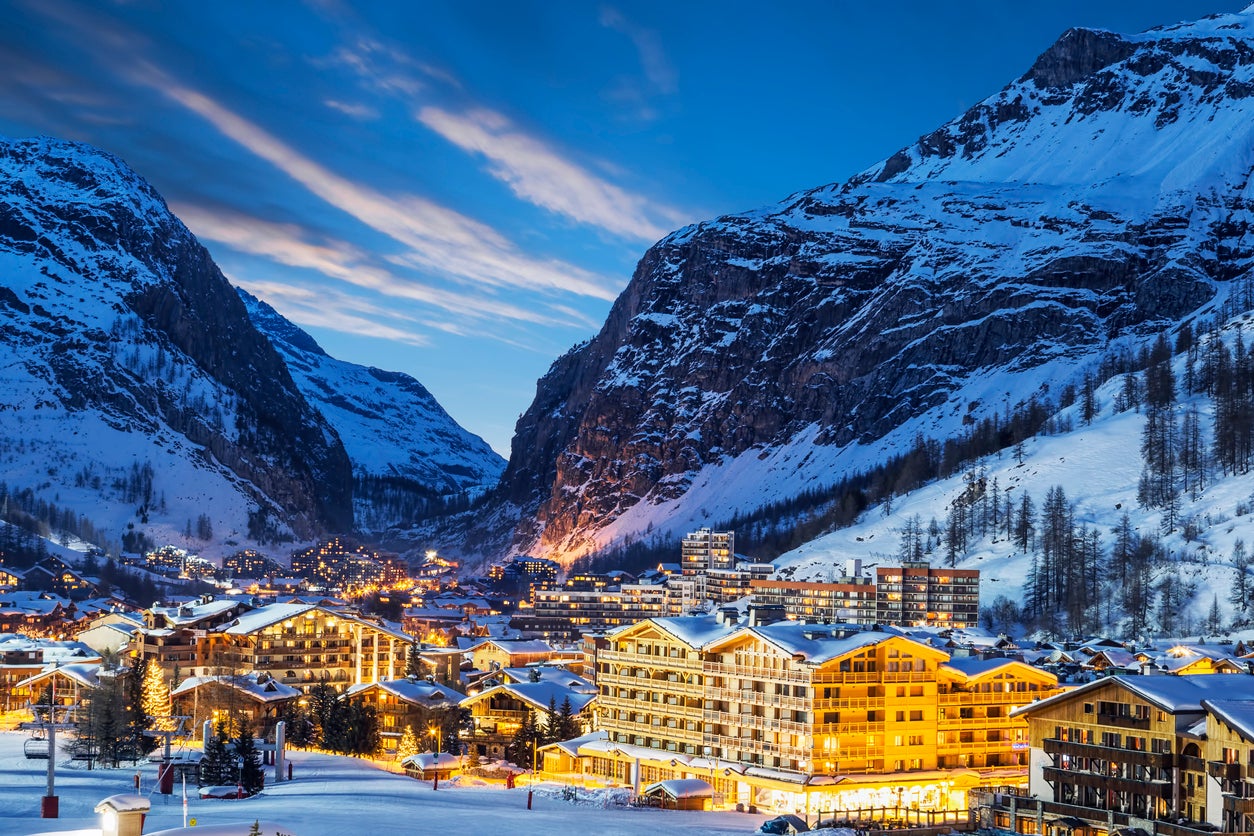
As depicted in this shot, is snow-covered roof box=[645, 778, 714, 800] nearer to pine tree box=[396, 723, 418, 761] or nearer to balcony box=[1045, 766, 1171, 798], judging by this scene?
balcony box=[1045, 766, 1171, 798]

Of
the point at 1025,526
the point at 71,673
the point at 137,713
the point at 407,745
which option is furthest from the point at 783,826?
the point at 1025,526

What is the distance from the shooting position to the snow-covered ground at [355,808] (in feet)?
174

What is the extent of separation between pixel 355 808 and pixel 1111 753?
34065 millimetres

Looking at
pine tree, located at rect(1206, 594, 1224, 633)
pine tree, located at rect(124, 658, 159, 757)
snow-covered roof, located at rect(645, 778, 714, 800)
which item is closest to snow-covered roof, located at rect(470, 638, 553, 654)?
pine tree, located at rect(124, 658, 159, 757)

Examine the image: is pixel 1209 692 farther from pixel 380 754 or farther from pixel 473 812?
pixel 380 754

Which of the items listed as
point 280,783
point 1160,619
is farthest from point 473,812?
point 1160,619

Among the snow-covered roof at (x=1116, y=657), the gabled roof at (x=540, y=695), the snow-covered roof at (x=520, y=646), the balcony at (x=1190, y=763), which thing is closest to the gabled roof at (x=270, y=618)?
the snow-covered roof at (x=520, y=646)

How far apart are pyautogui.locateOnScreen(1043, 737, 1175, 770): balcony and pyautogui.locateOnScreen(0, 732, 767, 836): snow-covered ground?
48.8ft

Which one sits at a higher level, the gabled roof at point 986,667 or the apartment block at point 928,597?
the apartment block at point 928,597

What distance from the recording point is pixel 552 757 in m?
92.3

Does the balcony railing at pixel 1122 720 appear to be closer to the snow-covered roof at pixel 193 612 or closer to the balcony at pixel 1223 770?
the balcony at pixel 1223 770

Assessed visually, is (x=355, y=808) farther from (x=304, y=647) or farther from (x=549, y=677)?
(x=304, y=647)

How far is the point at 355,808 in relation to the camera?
59.5m

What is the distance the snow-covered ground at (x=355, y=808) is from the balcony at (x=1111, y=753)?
14.9 metres
